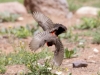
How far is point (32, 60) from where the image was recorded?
20.7 ft

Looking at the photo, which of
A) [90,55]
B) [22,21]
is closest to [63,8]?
[22,21]

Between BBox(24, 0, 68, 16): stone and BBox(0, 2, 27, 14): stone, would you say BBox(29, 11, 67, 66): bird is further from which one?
BBox(24, 0, 68, 16): stone

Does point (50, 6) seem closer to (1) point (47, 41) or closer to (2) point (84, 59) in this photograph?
(2) point (84, 59)

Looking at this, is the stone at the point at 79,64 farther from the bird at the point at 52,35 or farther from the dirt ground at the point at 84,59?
the bird at the point at 52,35

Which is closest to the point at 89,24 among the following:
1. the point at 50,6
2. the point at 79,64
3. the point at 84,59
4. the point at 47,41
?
the point at 50,6

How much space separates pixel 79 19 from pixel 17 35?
3207 millimetres

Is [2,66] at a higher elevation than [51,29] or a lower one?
lower

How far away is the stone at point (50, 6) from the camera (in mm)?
13016

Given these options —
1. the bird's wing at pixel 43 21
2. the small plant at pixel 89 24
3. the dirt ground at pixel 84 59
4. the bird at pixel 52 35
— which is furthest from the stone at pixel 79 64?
the small plant at pixel 89 24

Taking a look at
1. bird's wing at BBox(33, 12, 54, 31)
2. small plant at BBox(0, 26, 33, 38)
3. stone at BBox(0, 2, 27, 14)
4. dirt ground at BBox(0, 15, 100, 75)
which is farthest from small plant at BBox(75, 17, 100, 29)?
bird's wing at BBox(33, 12, 54, 31)

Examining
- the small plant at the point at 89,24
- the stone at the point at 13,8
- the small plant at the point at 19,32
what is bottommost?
the small plant at the point at 19,32

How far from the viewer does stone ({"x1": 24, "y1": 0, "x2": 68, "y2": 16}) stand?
1302 centimetres

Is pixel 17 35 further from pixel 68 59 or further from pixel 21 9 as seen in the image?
pixel 21 9

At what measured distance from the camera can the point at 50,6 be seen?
13164 millimetres
